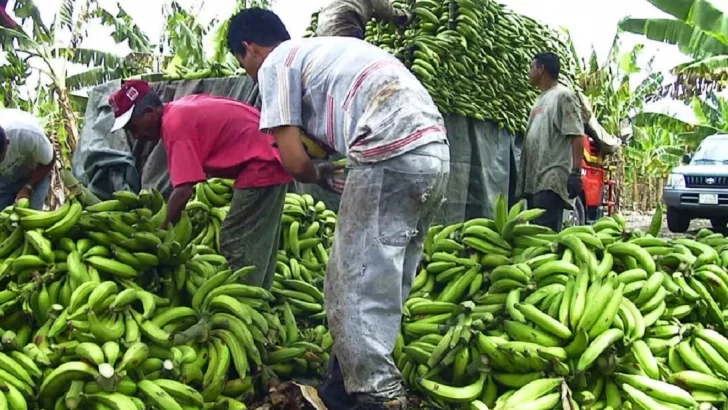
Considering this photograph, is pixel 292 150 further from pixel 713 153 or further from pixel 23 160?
pixel 713 153

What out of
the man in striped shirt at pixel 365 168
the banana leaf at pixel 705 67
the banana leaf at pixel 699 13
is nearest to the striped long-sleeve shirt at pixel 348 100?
the man in striped shirt at pixel 365 168

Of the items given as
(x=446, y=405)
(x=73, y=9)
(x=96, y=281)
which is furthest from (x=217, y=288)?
(x=73, y=9)

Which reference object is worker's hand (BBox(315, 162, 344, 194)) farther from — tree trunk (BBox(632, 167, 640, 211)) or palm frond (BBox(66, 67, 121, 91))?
tree trunk (BBox(632, 167, 640, 211))

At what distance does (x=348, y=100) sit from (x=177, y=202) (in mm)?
1266

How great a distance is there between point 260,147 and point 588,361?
2.16 metres

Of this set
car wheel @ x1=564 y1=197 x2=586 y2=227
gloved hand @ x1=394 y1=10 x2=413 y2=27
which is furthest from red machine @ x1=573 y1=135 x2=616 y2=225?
gloved hand @ x1=394 y1=10 x2=413 y2=27

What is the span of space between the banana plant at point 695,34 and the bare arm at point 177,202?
11583mm

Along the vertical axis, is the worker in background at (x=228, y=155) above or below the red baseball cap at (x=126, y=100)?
below

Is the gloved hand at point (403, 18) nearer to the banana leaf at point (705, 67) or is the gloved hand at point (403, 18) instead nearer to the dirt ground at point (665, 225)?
the dirt ground at point (665, 225)

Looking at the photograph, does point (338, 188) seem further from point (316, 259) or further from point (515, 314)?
point (316, 259)

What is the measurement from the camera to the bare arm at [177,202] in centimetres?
358

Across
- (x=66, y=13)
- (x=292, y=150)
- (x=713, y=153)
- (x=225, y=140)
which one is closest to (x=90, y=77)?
(x=66, y=13)

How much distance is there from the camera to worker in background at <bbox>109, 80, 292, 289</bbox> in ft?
12.2

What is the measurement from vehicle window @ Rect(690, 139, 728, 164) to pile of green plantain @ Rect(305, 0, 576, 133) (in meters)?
8.31
